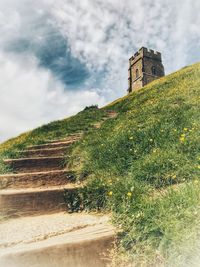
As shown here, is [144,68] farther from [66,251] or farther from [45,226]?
[66,251]

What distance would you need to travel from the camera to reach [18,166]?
796cm

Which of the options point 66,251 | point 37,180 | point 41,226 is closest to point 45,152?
point 37,180

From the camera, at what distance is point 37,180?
676 cm

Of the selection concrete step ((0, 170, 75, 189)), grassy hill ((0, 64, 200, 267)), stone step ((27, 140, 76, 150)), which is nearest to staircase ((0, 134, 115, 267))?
concrete step ((0, 170, 75, 189))

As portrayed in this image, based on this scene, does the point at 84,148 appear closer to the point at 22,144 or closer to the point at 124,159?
the point at 124,159

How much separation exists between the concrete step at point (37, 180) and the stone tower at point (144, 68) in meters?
51.0

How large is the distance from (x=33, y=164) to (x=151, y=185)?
3.98 meters

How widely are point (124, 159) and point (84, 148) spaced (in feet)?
6.78

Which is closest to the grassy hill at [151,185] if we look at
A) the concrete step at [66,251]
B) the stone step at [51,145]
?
the concrete step at [66,251]

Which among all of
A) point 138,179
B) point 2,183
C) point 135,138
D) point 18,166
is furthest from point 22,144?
point 138,179

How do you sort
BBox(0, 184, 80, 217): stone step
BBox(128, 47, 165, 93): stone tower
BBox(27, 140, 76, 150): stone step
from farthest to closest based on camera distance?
BBox(128, 47, 165, 93): stone tower, BBox(27, 140, 76, 150): stone step, BBox(0, 184, 80, 217): stone step

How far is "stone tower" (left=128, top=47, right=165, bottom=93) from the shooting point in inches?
2224

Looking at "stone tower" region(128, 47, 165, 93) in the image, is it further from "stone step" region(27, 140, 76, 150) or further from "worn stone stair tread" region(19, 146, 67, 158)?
"worn stone stair tread" region(19, 146, 67, 158)

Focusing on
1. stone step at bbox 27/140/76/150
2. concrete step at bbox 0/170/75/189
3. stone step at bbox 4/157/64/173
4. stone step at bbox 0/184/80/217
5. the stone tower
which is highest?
the stone tower
